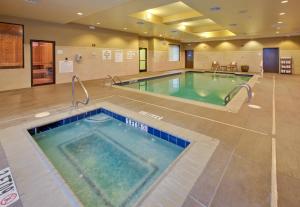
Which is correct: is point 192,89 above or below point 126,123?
above

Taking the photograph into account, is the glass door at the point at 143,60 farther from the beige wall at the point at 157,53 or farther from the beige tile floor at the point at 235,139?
the beige tile floor at the point at 235,139

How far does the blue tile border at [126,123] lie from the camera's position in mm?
2916

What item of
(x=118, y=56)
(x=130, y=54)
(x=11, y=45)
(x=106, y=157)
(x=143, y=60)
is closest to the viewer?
(x=106, y=157)

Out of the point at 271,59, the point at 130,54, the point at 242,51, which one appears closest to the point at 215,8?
the point at 130,54

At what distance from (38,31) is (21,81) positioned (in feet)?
6.77

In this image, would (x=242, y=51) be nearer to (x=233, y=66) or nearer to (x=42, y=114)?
(x=233, y=66)

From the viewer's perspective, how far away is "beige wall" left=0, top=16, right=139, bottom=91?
6.70 metres

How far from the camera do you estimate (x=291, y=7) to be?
18.4ft

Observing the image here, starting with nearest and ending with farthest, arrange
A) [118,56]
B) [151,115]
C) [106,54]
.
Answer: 1. [151,115]
2. [106,54]
3. [118,56]

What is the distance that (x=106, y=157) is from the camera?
283 centimetres

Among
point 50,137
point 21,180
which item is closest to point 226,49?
point 50,137

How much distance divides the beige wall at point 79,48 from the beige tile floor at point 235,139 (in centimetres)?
181

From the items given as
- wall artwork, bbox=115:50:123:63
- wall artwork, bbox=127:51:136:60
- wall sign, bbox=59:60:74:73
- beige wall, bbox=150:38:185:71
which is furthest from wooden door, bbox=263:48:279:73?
wall sign, bbox=59:60:74:73

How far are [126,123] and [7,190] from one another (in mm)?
2305
